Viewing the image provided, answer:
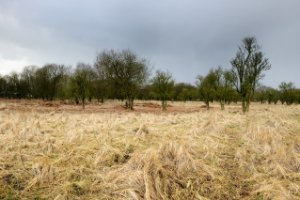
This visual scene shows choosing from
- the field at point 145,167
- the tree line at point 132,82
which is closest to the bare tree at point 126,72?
the tree line at point 132,82

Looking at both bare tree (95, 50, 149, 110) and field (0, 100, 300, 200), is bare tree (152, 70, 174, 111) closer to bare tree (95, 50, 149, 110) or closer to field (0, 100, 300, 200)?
bare tree (95, 50, 149, 110)

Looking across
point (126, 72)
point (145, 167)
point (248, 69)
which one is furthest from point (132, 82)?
point (145, 167)

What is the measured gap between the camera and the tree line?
26.6 metres

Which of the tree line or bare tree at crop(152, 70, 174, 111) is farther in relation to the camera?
bare tree at crop(152, 70, 174, 111)

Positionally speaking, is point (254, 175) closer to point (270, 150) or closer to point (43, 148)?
point (270, 150)

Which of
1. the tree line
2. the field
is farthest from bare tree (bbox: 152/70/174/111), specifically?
the field

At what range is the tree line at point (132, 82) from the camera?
26.6m

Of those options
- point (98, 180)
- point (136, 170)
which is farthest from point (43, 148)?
point (136, 170)

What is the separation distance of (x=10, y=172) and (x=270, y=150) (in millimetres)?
5738

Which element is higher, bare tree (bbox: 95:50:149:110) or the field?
bare tree (bbox: 95:50:149:110)

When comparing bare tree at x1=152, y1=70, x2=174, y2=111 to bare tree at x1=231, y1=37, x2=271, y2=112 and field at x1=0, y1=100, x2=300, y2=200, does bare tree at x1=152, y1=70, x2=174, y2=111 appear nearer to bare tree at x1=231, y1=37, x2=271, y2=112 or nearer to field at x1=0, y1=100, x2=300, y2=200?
bare tree at x1=231, y1=37, x2=271, y2=112

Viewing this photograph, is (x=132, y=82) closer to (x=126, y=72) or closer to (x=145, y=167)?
(x=126, y=72)

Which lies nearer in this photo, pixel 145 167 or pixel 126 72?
pixel 145 167

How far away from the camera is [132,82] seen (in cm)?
3997
